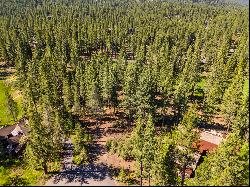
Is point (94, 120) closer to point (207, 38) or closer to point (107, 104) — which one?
point (107, 104)

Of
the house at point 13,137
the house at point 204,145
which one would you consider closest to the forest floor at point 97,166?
the house at point 13,137

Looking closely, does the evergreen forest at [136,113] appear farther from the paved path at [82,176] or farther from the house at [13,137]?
the paved path at [82,176]

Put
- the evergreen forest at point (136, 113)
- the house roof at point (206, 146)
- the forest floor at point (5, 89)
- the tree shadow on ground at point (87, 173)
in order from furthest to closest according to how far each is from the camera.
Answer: the forest floor at point (5, 89) → the house roof at point (206, 146) → the tree shadow on ground at point (87, 173) → the evergreen forest at point (136, 113)

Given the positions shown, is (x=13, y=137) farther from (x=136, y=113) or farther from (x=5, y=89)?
(x=5, y=89)

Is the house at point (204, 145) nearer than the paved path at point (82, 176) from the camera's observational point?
No

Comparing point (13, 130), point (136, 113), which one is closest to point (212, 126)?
point (136, 113)

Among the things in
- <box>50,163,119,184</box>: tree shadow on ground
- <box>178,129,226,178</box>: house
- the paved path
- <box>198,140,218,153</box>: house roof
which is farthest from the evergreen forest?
<box>198,140,218,153</box>: house roof

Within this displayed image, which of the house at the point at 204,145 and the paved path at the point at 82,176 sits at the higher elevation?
the house at the point at 204,145
